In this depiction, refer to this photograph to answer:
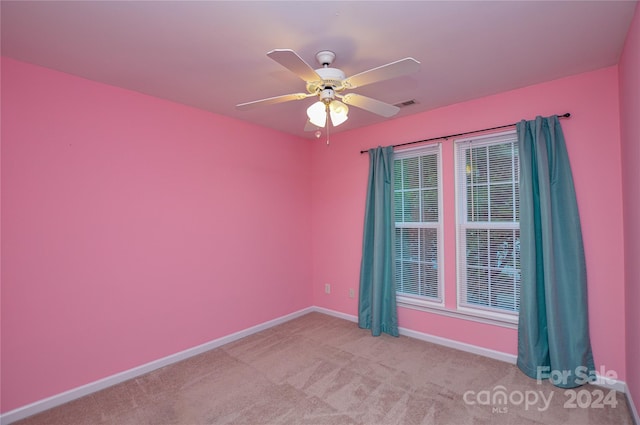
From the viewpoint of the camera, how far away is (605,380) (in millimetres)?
2291

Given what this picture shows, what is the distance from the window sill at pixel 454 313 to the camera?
9.04 feet

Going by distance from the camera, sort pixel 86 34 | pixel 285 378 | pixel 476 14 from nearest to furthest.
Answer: pixel 476 14 < pixel 86 34 < pixel 285 378

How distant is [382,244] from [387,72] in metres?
2.15

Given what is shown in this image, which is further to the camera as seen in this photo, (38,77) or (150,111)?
(150,111)

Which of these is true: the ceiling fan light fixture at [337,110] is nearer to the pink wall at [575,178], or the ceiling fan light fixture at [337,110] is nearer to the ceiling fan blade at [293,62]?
the ceiling fan blade at [293,62]

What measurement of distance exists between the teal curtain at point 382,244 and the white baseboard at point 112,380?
4.51 ft

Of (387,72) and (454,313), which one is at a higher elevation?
(387,72)

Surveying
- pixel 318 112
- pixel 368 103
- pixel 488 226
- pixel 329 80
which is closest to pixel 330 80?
pixel 329 80

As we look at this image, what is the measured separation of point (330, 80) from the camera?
180 centimetres

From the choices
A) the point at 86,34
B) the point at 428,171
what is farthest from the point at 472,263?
the point at 86,34

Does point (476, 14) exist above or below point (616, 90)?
above

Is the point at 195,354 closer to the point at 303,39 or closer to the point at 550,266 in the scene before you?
the point at 303,39

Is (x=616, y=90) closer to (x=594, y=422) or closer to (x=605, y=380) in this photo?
(x=605, y=380)

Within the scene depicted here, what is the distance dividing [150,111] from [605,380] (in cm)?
435
